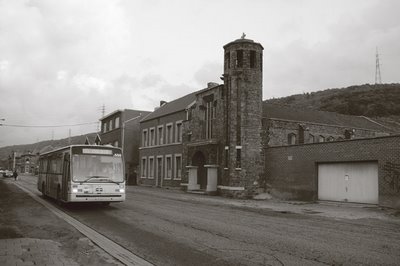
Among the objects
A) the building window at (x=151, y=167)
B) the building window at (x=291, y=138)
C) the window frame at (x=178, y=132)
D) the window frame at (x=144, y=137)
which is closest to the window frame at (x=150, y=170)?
the building window at (x=151, y=167)

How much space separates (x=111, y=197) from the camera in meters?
17.3

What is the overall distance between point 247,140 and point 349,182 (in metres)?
8.72

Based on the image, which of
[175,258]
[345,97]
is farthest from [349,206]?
[345,97]

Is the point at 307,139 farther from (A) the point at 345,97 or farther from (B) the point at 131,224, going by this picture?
(A) the point at 345,97

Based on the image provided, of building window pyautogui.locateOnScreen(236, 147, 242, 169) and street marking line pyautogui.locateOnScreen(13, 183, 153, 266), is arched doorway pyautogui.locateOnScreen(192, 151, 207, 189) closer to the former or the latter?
building window pyautogui.locateOnScreen(236, 147, 242, 169)

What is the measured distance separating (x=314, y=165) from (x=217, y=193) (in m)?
8.45

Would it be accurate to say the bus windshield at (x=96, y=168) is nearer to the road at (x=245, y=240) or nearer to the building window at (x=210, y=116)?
the road at (x=245, y=240)

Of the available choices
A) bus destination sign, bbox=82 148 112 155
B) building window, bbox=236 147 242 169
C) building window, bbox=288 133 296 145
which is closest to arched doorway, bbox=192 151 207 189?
building window, bbox=236 147 242 169

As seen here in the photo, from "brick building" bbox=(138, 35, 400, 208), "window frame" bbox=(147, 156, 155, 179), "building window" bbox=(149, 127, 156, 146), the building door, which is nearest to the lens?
"brick building" bbox=(138, 35, 400, 208)

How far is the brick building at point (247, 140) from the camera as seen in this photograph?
2591 cm

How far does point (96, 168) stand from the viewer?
17.5 m

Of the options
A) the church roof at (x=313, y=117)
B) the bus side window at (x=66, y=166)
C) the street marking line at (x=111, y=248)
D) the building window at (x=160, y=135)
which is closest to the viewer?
the street marking line at (x=111, y=248)

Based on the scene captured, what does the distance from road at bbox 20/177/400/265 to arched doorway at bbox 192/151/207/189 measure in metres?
18.5

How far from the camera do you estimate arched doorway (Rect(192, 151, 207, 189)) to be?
34156 millimetres
